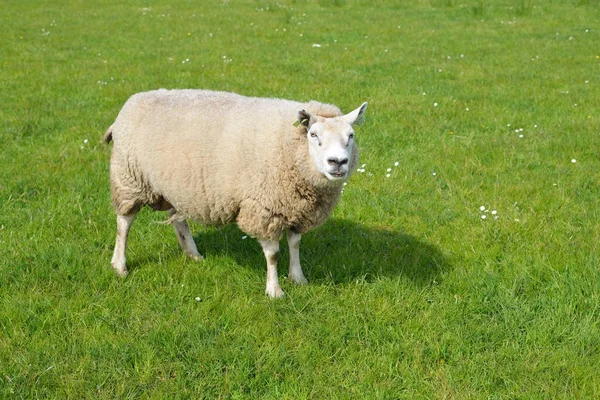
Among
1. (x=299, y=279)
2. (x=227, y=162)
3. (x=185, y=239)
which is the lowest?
(x=299, y=279)

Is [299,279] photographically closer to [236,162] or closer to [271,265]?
[271,265]

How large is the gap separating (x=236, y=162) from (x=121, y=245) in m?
1.27

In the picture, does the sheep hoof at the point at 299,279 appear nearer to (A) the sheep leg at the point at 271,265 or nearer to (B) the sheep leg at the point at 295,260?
(B) the sheep leg at the point at 295,260

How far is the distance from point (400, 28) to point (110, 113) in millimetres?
8646

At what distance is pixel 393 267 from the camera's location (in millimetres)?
4859

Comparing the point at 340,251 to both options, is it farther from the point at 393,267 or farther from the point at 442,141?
the point at 442,141

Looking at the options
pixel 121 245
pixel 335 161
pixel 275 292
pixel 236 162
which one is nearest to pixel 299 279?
pixel 275 292

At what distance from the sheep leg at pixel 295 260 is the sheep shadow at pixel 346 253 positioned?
0.35ft

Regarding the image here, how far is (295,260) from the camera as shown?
4758mm

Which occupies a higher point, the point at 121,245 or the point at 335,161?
the point at 335,161

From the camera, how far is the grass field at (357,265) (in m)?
3.64

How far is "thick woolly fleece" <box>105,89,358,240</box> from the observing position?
14.3ft

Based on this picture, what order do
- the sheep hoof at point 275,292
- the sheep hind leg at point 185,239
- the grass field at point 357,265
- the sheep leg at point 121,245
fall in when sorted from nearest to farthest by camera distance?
the grass field at point 357,265
the sheep hoof at point 275,292
the sheep leg at point 121,245
the sheep hind leg at point 185,239

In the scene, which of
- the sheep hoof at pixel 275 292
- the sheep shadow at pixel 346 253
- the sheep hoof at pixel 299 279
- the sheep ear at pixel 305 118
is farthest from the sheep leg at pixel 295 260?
the sheep ear at pixel 305 118
